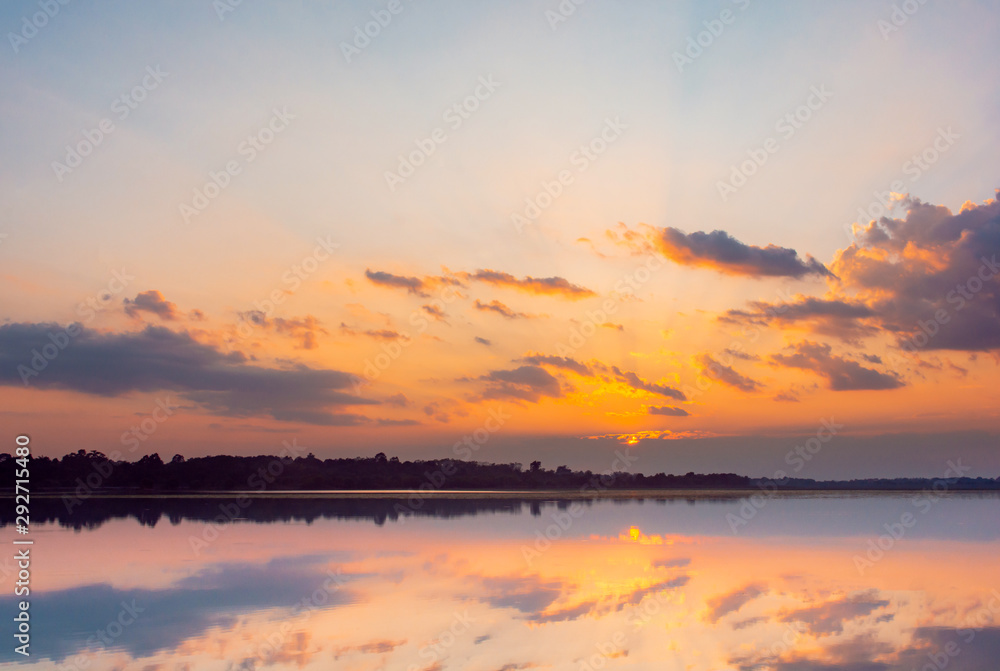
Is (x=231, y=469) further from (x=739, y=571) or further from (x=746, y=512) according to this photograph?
(x=739, y=571)

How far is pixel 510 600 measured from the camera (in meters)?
19.1

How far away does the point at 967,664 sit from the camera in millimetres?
13758

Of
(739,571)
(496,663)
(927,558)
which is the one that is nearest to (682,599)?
(739,571)

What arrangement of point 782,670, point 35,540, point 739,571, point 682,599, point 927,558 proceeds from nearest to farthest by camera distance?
point 782,670
point 682,599
point 739,571
point 927,558
point 35,540

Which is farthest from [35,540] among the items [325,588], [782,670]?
[782,670]

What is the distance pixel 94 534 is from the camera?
1341 inches

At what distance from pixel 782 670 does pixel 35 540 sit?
95.2 feet

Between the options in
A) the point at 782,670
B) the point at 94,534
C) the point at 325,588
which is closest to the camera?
the point at 782,670

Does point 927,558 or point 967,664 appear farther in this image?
point 927,558

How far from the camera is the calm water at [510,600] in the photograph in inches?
557

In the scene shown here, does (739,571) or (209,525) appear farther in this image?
(209,525)

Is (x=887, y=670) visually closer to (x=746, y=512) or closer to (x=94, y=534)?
(x=94, y=534)

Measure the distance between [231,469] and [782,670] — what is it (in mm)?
109676

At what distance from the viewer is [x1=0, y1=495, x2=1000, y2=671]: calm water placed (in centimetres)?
1416
